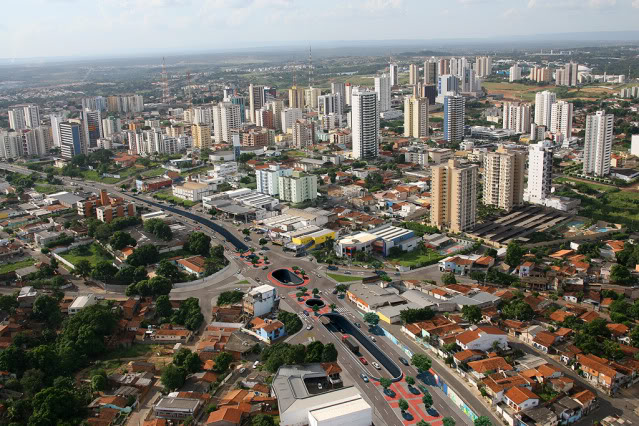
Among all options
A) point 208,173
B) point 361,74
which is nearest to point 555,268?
point 208,173

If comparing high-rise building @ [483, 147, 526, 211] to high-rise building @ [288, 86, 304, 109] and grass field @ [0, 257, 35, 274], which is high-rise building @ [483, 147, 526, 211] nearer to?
grass field @ [0, 257, 35, 274]

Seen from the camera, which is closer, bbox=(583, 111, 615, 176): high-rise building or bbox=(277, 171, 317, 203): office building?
bbox=(277, 171, 317, 203): office building

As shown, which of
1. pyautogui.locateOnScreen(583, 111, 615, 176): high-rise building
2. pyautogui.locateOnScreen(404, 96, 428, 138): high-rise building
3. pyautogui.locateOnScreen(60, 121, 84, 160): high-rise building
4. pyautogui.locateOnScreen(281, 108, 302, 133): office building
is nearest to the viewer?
pyautogui.locateOnScreen(583, 111, 615, 176): high-rise building

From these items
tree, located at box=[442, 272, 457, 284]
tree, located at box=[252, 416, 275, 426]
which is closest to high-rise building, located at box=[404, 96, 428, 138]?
tree, located at box=[442, 272, 457, 284]

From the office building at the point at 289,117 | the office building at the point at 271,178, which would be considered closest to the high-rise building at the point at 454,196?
the office building at the point at 271,178

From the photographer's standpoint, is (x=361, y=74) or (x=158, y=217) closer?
(x=158, y=217)

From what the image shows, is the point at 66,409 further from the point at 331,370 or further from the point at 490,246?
the point at 490,246

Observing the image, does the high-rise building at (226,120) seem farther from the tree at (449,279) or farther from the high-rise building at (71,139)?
the tree at (449,279)
